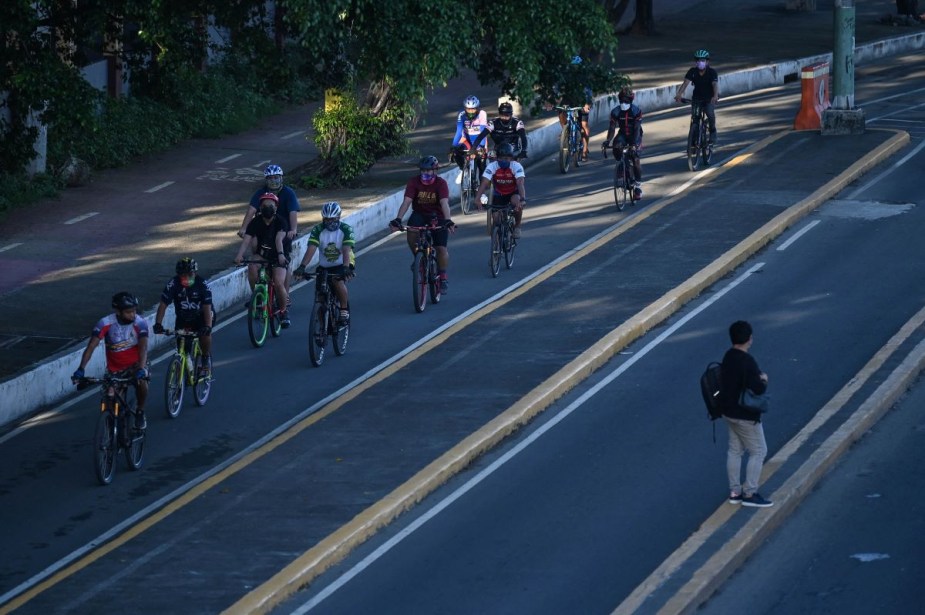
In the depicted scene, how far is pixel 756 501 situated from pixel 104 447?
19.8ft

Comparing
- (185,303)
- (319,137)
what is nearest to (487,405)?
(185,303)

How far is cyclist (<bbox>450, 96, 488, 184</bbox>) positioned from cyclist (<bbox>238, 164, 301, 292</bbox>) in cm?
643

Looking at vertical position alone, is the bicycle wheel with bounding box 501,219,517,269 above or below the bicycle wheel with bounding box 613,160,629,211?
below

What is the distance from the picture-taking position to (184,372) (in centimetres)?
1606

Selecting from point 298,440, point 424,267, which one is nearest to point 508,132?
point 424,267

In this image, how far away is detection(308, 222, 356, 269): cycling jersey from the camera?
689 inches

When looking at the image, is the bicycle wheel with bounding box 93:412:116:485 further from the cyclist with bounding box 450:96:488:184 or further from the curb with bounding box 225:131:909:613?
the cyclist with bounding box 450:96:488:184

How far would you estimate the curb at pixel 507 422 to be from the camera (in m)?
11.5

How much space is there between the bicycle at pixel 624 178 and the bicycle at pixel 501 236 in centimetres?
379

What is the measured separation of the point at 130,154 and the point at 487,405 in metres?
17.5

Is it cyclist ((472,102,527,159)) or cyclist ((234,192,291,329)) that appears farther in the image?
cyclist ((472,102,527,159))

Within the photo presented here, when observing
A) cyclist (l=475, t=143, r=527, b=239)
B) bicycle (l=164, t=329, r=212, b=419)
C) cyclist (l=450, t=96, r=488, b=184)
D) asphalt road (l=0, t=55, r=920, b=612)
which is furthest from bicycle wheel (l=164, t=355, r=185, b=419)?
cyclist (l=450, t=96, r=488, b=184)

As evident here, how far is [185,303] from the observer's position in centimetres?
1577

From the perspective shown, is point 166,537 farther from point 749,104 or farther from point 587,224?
point 749,104
